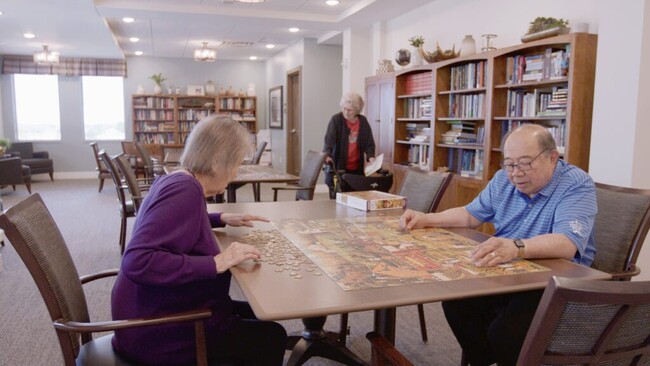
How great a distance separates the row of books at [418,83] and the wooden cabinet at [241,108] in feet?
18.7

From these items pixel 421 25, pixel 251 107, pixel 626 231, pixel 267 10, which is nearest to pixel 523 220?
pixel 626 231

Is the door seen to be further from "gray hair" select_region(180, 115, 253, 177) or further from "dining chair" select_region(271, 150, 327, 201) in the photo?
"gray hair" select_region(180, 115, 253, 177)

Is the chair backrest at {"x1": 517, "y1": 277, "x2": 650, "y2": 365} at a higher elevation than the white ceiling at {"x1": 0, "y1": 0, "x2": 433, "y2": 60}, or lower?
lower

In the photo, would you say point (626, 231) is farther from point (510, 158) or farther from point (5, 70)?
point (5, 70)

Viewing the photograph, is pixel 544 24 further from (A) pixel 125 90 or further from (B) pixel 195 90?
(A) pixel 125 90

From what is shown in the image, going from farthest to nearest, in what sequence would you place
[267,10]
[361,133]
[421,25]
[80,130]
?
[80,130] < [267,10] < [421,25] < [361,133]

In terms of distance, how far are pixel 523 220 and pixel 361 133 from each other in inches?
128

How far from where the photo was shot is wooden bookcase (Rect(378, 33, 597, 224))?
11.8 feet

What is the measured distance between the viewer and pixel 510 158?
194cm

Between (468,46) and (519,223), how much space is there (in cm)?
309

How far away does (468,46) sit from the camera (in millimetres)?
4770

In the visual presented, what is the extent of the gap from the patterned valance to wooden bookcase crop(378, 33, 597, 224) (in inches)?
276

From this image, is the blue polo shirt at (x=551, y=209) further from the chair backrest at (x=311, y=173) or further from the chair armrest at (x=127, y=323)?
the chair backrest at (x=311, y=173)

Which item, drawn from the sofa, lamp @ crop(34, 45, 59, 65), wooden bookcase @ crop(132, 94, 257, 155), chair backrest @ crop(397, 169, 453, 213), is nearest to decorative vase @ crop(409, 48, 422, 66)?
chair backrest @ crop(397, 169, 453, 213)
